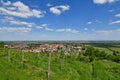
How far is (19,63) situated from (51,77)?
23.8 ft

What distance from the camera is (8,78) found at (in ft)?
75.4

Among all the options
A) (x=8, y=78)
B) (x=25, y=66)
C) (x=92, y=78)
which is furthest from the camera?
(x=92, y=78)

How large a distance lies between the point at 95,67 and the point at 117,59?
45.8 m

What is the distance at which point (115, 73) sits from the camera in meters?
39.6

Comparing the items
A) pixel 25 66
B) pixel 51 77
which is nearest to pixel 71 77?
pixel 51 77

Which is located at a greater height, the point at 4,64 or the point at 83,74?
the point at 4,64

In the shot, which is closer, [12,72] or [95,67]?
[12,72]

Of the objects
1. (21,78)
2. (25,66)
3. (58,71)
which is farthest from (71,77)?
Result: (21,78)

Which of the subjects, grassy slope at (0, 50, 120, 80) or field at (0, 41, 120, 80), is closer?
grassy slope at (0, 50, 120, 80)

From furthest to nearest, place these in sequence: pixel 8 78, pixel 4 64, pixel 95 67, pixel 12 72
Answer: pixel 95 67
pixel 4 64
pixel 12 72
pixel 8 78

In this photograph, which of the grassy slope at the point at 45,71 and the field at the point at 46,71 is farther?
the field at the point at 46,71

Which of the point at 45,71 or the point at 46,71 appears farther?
the point at 46,71

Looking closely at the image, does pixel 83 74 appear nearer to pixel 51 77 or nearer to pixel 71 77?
pixel 71 77

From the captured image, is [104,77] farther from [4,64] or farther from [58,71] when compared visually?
[4,64]
